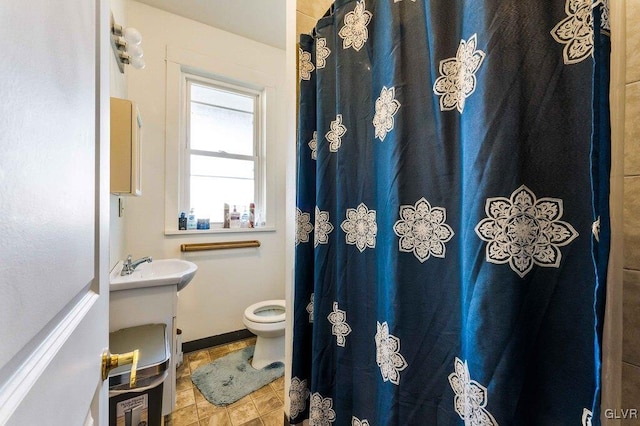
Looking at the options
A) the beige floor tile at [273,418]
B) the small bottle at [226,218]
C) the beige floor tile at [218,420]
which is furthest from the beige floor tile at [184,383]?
Answer: the small bottle at [226,218]

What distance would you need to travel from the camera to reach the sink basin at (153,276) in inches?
49.4

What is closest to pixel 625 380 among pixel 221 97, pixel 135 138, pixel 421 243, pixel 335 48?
pixel 421 243

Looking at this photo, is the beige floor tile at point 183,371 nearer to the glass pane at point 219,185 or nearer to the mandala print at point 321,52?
the glass pane at point 219,185

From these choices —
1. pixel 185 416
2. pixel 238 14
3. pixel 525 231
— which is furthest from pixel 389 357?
pixel 238 14

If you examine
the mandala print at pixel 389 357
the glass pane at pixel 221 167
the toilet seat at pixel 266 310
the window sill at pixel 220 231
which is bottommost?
the toilet seat at pixel 266 310

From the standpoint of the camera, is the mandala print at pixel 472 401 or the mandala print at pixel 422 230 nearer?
the mandala print at pixel 472 401

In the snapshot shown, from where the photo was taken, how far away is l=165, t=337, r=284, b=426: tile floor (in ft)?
4.65

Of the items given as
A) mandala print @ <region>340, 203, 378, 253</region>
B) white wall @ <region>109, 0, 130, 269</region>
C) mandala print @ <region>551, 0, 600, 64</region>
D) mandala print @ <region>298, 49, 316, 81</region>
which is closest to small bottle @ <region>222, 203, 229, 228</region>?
white wall @ <region>109, 0, 130, 269</region>

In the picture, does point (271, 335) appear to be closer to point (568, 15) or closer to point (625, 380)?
point (625, 380)

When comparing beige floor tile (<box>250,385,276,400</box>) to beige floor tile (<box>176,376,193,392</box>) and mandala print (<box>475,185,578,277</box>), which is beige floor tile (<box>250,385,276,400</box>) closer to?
beige floor tile (<box>176,376,193,392</box>)

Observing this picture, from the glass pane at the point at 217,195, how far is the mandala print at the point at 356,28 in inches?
70.2

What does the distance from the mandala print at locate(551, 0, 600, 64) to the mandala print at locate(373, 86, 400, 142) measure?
324mm

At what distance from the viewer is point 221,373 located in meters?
1.82

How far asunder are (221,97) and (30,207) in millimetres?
2401
